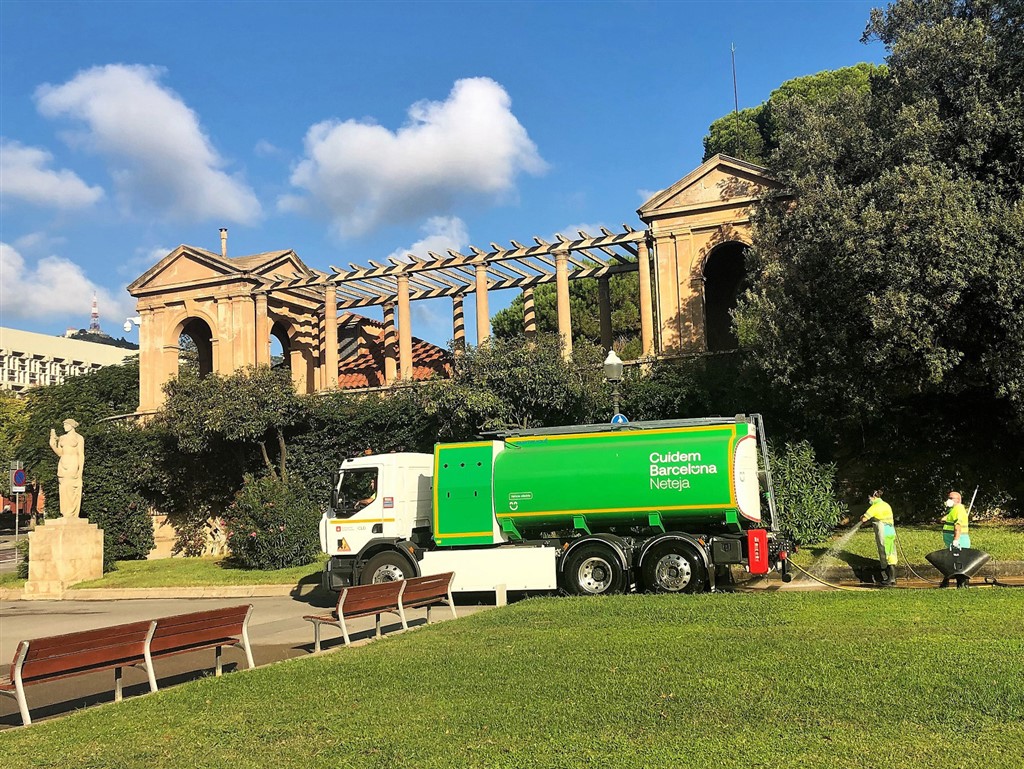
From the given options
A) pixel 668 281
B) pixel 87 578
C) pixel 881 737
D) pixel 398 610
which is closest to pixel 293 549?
pixel 87 578

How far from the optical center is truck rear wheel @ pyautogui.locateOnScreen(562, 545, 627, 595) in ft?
50.3

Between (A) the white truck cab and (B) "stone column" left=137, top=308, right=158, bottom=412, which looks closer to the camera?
(A) the white truck cab

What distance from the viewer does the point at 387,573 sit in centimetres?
1653

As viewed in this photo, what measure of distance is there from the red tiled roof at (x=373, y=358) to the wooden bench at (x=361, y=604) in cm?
3050

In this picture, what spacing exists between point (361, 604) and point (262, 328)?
2568cm

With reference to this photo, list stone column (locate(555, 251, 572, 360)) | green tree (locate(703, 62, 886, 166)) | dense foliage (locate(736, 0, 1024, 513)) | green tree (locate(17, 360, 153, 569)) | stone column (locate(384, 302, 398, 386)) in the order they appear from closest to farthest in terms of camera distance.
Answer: dense foliage (locate(736, 0, 1024, 513)) → green tree (locate(17, 360, 153, 569)) → stone column (locate(555, 251, 572, 360)) → stone column (locate(384, 302, 398, 386)) → green tree (locate(703, 62, 886, 166))

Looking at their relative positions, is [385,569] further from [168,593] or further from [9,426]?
[9,426]

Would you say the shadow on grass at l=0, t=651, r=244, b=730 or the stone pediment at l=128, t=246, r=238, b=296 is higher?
the stone pediment at l=128, t=246, r=238, b=296

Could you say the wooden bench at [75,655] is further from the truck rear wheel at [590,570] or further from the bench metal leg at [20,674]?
the truck rear wheel at [590,570]

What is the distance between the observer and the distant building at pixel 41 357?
9306cm

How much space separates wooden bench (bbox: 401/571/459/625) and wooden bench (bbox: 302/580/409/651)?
174 millimetres

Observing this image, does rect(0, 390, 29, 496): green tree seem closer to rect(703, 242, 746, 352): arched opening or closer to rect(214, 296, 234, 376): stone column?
rect(214, 296, 234, 376): stone column

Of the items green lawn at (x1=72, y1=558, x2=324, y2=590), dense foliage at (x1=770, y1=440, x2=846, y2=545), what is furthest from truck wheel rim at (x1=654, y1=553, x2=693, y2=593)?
green lawn at (x1=72, y1=558, x2=324, y2=590)

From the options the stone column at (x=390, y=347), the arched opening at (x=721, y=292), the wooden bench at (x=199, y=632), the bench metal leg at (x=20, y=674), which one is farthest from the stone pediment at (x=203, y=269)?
the bench metal leg at (x=20, y=674)
